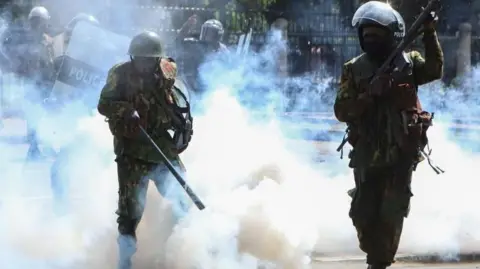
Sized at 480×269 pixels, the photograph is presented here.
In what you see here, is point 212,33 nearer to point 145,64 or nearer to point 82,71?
point 82,71

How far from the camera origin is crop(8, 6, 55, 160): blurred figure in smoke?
1016 centimetres

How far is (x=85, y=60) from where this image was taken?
328 inches

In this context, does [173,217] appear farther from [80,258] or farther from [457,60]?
[457,60]

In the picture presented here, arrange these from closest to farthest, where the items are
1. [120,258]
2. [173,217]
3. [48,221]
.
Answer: [120,258] < [173,217] < [48,221]

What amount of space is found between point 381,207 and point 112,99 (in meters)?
1.62

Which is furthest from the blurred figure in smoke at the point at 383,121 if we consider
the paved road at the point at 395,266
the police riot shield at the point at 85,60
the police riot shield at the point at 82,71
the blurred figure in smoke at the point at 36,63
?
the blurred figure in smoke at the point at 36,63

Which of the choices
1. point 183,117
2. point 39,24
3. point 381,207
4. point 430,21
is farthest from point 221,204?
point 39,24

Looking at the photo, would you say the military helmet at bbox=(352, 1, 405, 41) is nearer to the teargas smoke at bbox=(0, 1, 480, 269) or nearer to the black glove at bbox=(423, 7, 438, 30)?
the black glove at bbox=(423, 7, 438, 30)

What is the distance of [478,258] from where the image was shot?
261 inches

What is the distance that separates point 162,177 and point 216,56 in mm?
4153

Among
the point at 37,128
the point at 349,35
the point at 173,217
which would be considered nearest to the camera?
the point at 173,217

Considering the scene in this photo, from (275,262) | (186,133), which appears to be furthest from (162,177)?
(275,262)

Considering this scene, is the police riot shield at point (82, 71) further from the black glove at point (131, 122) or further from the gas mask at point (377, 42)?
the gas mask at point (377, 42)

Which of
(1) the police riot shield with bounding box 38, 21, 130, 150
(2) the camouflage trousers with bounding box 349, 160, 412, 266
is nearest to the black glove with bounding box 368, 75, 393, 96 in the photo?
(2) the camouflage trousers with bounding box 349, 160, 412, 266
